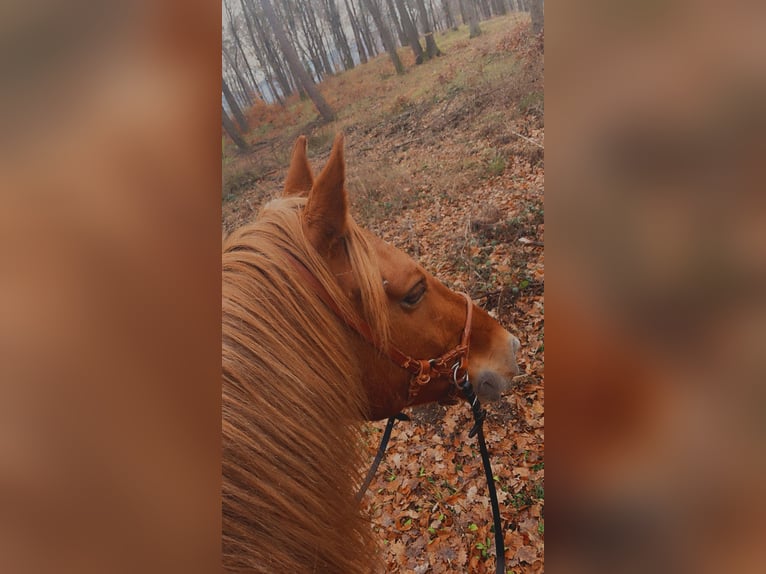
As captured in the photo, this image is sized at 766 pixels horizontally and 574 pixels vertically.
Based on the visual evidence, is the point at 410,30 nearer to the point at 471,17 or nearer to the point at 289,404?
the point at 471,17

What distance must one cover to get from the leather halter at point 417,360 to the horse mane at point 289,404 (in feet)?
0.04

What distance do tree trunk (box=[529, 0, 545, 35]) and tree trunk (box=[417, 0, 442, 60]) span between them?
302 mm

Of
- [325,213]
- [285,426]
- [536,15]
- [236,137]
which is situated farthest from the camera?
[236,137]

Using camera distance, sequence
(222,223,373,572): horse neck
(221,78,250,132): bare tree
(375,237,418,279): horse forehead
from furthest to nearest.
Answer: (221,78,250,132): bare tree < (375,237,418,279): horse forehead < (222,223,373,572): horse neck

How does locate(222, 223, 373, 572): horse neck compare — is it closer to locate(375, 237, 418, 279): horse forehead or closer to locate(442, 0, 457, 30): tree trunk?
locate(375, 237, 418, 279): horse forehead

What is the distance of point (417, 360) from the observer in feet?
3.23

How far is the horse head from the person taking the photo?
84cm

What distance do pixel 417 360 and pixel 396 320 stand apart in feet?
0.39

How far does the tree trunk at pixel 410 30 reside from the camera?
4.25 ft

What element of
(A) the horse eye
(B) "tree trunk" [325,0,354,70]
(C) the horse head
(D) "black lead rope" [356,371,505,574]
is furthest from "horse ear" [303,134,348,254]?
(B) "tree trunk" [325,0,354,70]
